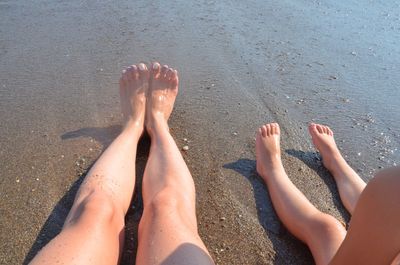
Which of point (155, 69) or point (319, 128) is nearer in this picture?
point (319, 128)

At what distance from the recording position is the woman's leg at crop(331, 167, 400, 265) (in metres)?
0.93

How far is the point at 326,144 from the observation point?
2.21 metres

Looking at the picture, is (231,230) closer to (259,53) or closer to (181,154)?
(181,154)

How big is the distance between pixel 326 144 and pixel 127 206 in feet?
3.42

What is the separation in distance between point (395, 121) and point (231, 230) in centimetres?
130

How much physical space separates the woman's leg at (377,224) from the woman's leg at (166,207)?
51 centimetres

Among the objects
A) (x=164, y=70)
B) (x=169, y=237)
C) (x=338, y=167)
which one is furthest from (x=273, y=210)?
(x=164, y=70)

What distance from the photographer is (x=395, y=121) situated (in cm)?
249

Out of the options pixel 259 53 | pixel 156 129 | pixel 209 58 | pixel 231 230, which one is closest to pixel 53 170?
pixel 156 129

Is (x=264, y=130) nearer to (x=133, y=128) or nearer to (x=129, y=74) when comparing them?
(x=133, y=128)

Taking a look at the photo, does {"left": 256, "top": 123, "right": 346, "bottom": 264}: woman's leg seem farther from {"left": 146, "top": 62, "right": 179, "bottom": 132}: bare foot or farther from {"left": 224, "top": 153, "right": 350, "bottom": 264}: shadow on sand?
{"left": 146, "top": 62, "right": 179, "bottom": 132}: bare foot

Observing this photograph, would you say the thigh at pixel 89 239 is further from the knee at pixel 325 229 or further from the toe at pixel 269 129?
the toe at pixel 269 129

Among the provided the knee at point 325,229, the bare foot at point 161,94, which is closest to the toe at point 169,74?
the bare foot at point 161,94

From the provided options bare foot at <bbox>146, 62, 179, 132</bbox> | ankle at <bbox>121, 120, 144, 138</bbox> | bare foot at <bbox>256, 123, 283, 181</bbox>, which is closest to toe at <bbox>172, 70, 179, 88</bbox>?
bare foot at <bbox>146, 62, 179, 132</bbox>
